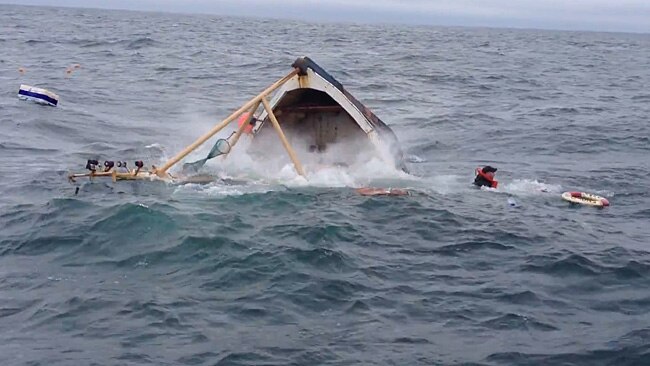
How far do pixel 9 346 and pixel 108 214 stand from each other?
15.8 feet

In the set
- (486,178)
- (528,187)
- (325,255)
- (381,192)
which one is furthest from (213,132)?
(528,187)

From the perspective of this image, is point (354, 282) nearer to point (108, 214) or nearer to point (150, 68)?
point (108, 214)

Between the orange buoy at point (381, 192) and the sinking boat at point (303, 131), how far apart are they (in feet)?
4.69

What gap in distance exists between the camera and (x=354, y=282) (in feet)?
35.8

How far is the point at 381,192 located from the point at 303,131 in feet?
14.9

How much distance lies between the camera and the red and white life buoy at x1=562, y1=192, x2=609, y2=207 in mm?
15555

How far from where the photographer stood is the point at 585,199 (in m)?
15.8

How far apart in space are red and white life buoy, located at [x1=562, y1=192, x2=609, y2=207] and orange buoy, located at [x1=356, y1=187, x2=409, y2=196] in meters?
3.34

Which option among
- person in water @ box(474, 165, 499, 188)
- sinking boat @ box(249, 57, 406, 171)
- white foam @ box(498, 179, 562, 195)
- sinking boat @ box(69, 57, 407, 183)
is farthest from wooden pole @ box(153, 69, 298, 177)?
white foam @ box(498, 179, 562, 195)

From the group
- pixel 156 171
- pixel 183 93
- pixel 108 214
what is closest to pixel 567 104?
pixel 183 93

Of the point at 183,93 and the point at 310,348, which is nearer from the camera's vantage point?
the point at 310,348

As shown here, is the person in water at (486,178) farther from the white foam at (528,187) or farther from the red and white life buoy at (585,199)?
the red and white life buoy at (585,199)

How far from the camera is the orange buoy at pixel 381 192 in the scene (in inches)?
616

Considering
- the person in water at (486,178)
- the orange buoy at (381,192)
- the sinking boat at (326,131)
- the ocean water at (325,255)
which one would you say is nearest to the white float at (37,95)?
the ocean water at (325,255)
